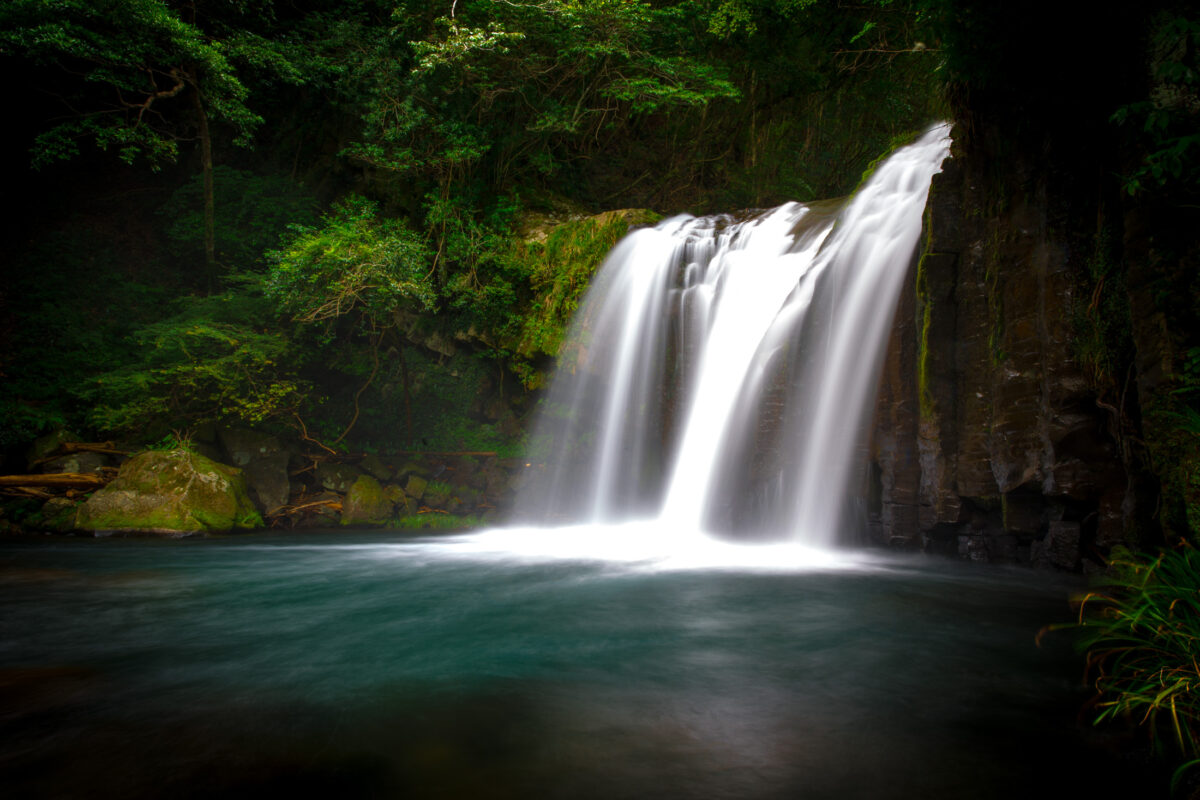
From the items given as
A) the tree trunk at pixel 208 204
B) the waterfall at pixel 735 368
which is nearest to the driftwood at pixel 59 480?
the tree trunk at pixel 208 204

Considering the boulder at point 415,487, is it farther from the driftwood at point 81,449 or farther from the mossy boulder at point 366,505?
the driftwood at point 81,449

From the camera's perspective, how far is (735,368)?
9500 mm

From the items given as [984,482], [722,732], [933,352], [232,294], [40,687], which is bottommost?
[40,687]

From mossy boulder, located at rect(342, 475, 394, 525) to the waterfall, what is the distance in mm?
2893

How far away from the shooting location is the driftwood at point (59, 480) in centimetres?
1017

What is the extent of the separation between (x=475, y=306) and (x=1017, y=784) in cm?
1115

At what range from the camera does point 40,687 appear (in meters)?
3.29

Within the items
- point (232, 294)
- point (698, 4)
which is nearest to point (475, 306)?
point (232, 294)

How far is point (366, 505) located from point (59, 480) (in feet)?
16.1

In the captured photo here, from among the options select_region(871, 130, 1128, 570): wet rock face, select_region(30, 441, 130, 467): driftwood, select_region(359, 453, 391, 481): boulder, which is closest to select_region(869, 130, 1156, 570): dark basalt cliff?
select_region(871, 130, 1128, 570): wet rock face

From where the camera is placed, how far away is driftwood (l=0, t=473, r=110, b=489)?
10172 mm

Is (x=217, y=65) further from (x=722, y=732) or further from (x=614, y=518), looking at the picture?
(x=722, y=732)

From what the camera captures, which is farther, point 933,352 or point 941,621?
point 933,352

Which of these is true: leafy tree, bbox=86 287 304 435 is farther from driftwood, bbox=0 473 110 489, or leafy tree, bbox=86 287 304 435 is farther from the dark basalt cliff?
the dark basalt cliff
